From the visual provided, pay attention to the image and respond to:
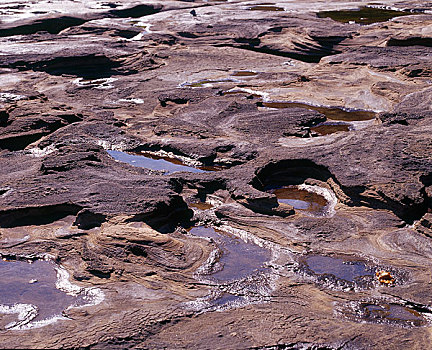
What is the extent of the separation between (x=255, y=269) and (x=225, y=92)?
7.55 m

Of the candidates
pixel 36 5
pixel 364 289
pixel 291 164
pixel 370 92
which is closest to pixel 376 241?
pixel 364 289

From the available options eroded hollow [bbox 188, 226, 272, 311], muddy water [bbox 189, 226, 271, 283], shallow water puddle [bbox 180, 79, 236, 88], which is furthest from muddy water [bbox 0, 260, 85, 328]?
shallow water puddle [bbox 180, 79, 236, 88]

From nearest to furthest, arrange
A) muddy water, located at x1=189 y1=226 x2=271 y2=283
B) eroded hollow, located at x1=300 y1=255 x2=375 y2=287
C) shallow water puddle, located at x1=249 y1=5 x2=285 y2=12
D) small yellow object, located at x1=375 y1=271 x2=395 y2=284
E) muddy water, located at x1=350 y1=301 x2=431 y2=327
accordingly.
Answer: muddy water, located at x1=350 y1=301 x2=431 y2=327
small yellow object, located at x1=375 y1=271 x2=395 y2=284
eroded hollow, located at x1=300 y1=255 x2=375 y2=287
muddy water, located at x1=189 y1=226 x2=271 y2=283
shallow water puddle, located at x1=249 y1=5 x2=285 y2=12

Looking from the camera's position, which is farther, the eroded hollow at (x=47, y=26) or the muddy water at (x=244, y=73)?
the eroded hollow at (x=47, y=26)

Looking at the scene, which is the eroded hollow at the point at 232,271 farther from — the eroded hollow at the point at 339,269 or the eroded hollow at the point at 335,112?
the eroded hollow at the point at 335,112

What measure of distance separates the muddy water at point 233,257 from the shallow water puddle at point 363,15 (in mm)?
15809

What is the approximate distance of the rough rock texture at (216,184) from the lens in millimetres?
5605

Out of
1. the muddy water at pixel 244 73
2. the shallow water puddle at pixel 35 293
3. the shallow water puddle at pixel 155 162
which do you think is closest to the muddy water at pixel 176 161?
the shallow water puddle at pixel 155 162

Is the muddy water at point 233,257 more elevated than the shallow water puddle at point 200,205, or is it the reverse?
the shallow water puddle at point 200,205

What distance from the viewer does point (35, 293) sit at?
633 centimetres

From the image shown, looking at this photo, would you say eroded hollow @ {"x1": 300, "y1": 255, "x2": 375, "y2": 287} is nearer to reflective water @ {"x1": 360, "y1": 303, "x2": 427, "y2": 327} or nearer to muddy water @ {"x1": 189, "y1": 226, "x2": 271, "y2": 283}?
reflective water @ {"x1": 360, "y1": 303, "x2": 427, "y2": 327}

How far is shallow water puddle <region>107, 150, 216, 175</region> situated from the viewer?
31.5 ft

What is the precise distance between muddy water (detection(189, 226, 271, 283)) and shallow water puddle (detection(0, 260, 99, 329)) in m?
1.64

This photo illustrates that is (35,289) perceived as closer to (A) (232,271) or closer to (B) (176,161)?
(A) (232,271)
